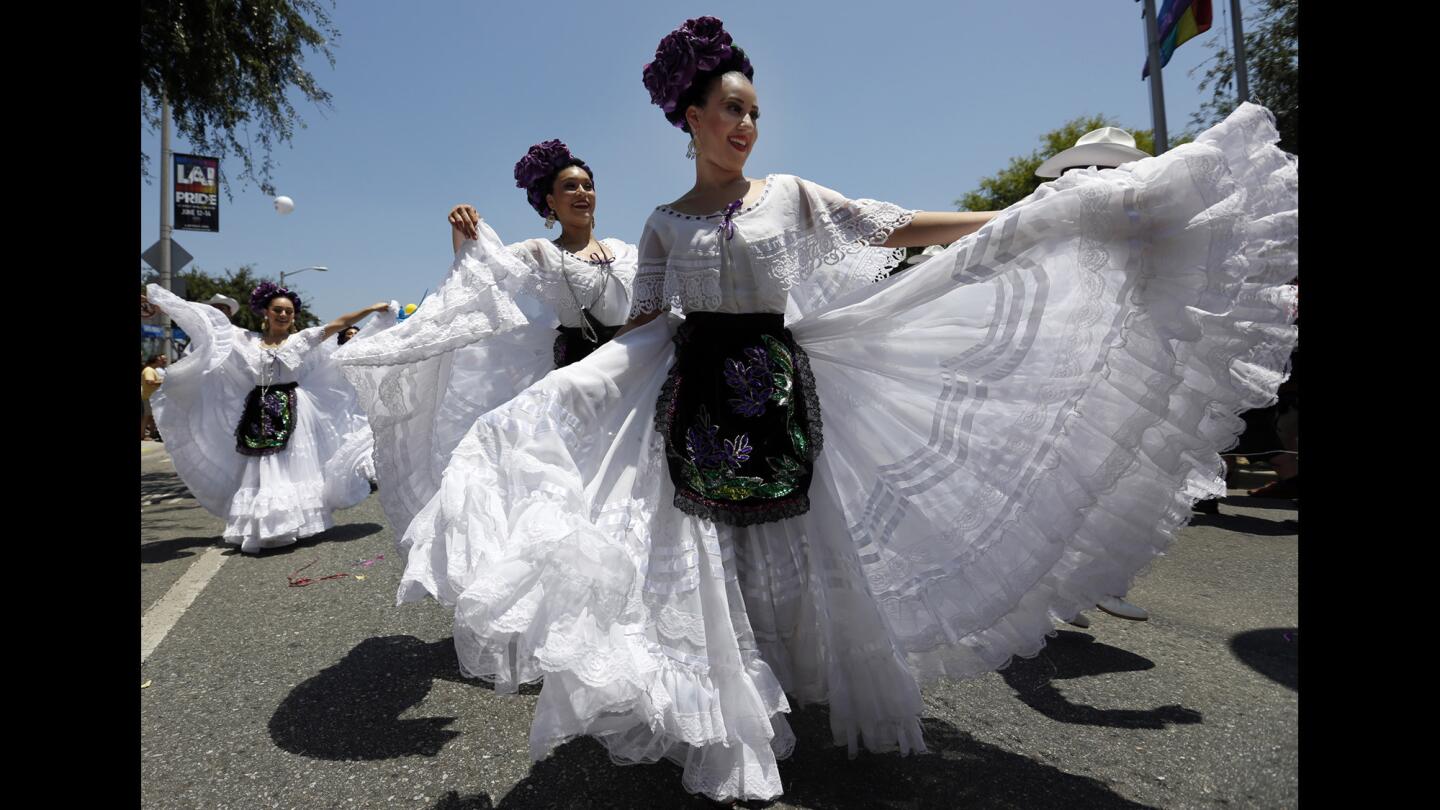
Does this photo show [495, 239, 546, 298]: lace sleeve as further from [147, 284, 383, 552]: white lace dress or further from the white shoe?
the white shoe

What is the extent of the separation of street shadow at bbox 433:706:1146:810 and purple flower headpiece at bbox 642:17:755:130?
2138mm

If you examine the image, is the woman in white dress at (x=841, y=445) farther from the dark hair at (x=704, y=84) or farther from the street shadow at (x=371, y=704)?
the street shadow at (x=371, y=704)

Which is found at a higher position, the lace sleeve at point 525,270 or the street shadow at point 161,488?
the lace sleeve at point 525,270

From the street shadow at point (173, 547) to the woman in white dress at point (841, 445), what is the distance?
18.0 ft

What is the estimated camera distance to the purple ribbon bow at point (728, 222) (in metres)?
2.23

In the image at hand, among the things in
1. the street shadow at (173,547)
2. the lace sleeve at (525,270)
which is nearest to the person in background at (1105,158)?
the lace sleeve at (525,270)

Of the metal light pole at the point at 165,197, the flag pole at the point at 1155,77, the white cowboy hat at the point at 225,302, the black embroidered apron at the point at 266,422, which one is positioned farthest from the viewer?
the metal light pole at the point at 165,197

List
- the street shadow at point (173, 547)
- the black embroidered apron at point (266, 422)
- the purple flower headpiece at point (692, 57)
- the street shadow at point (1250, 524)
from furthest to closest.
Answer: the black embroidered apron at point (266, 422)
the street shadow at point (173, 547)
the street shadow at point (1250, 524)
the purple flower headpiece at point (692, 57)

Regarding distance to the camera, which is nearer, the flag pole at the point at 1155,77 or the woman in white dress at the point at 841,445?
the woman in white dress at the point at 841,445

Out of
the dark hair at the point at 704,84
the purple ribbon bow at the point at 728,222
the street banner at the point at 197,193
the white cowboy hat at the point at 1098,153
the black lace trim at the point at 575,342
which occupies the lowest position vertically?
the black lace trim at the point at 575,342

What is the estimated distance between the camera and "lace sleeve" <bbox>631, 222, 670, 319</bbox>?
7.89 feet

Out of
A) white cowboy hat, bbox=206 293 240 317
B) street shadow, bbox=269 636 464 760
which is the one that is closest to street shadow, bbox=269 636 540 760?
street shadow, bbox=269 636 464 760
